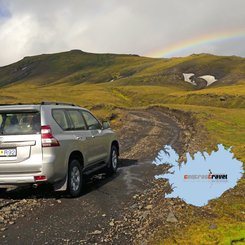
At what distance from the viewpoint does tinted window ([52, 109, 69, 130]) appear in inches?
403

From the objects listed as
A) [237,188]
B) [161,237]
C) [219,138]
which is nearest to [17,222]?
[161,237]

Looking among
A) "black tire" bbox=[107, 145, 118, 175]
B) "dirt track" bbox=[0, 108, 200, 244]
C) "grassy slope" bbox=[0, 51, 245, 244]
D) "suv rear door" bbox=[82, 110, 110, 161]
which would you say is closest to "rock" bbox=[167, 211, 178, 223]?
"dirt track" bbox=[0, 108, 200, 244]

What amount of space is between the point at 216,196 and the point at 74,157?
12.6 ft

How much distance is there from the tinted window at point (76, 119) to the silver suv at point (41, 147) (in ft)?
0.14

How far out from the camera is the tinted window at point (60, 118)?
1023 cm

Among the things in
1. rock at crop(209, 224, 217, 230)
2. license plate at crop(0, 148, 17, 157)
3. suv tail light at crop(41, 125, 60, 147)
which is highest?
suv tail light at crop(41, 125, 60, 147)

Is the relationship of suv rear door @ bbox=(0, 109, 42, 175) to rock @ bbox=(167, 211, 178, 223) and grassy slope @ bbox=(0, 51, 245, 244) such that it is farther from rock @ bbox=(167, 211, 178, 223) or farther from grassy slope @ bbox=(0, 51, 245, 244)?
grassy slope @ bbox=(0, 51, 245, 244)

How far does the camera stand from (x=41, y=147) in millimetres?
9398

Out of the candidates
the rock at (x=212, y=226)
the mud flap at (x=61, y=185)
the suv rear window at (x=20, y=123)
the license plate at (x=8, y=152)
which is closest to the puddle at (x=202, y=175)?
the rock at (x=212, y=226)

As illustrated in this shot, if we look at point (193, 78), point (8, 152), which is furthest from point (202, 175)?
point (193, 78)

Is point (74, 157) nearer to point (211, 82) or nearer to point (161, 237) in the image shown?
point (161, 237)

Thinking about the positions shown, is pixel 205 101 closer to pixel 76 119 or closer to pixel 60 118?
pixel 76 119

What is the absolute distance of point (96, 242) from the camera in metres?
7.08

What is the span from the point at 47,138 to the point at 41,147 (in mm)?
262
